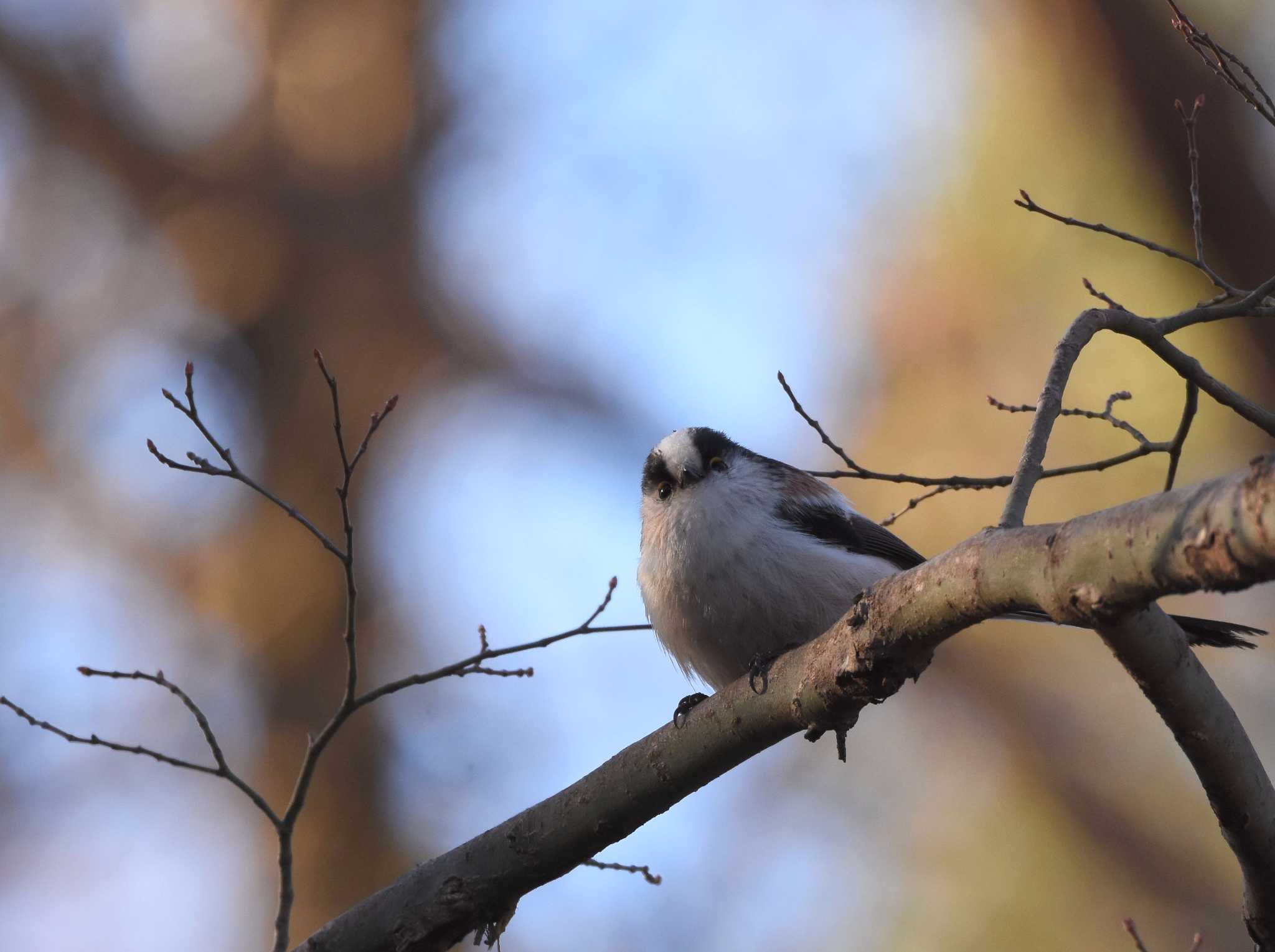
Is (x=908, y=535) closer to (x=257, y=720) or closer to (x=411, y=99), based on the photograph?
(x=257, y=720)

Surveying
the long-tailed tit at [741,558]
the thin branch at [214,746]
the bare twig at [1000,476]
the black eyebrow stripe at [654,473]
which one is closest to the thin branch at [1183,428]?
the bare twig at [1000,476]

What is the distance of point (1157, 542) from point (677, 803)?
5.30 ft

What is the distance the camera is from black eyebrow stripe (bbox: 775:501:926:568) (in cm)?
415

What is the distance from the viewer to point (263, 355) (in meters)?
9.76

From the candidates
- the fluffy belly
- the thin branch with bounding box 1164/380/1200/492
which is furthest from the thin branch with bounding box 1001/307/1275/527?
the fluffy belly

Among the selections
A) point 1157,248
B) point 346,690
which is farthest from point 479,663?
point 1157,248

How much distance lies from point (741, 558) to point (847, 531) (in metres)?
0.63

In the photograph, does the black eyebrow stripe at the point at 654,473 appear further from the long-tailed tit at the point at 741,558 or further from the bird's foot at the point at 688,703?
the bird's foot at the point at 688,703

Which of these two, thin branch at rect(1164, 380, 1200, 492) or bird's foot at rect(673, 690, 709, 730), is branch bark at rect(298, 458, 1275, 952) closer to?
bird's foot at rect(673, 690, 709, 730)

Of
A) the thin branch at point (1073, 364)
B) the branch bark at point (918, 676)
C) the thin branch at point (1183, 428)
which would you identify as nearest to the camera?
the branch bark at point (918, 676)

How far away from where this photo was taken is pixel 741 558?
151 inches

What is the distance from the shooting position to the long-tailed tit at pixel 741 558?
3793 millimetres

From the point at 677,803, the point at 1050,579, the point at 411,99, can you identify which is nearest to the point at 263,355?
the point at 411,99

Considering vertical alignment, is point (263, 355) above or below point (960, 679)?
above
